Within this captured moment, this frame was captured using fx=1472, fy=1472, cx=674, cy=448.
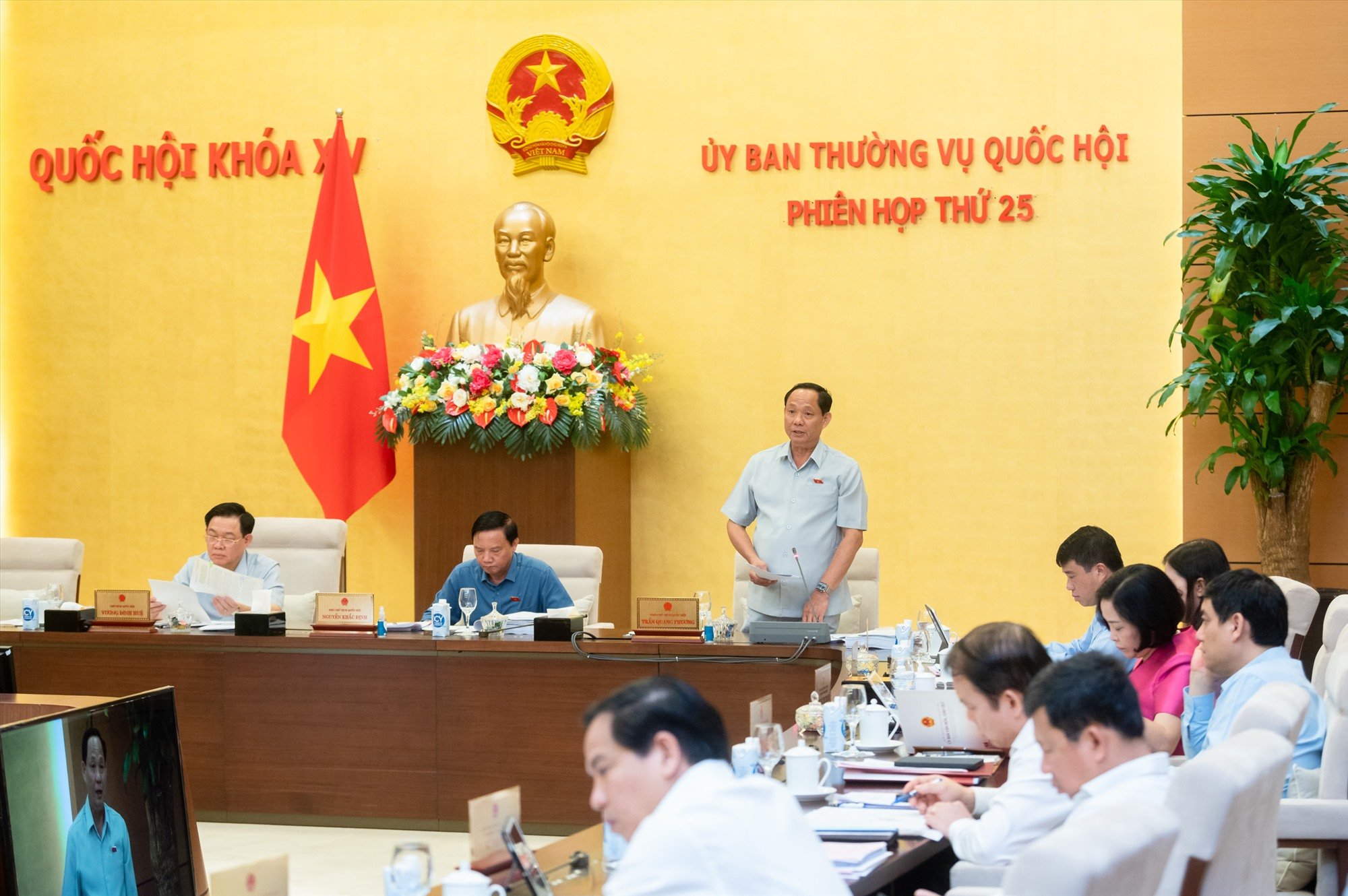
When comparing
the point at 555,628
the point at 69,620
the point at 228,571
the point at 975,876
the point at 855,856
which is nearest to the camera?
the point at 855,856

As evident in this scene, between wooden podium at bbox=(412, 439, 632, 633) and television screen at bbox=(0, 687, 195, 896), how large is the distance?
147 inches

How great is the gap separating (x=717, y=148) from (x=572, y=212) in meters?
0.78

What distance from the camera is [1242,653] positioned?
10.2 ft

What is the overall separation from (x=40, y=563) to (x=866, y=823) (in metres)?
4.61

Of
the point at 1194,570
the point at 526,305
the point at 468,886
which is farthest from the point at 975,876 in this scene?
the point at 526,305

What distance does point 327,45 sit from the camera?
748 centimetres

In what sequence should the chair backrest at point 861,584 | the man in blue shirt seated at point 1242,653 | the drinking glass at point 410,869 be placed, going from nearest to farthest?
the drinking glass at point 410,869
the man in blue shirt seated at point 1242,653
the chair backrest at point 861,584

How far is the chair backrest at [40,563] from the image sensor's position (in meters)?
6.03

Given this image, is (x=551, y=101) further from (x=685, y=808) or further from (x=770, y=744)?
(x=685, y=808)

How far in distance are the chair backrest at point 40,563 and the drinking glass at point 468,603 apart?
6.66 feet

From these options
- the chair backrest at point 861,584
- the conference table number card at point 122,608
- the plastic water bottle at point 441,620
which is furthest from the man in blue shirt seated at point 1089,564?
the conference table number card at point 122,608

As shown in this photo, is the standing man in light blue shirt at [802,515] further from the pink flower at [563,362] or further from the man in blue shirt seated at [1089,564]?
the pink flower at [563,362]

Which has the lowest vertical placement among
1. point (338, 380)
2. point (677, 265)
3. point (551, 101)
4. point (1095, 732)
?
point (1095, 732)

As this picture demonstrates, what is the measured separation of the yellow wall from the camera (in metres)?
6.76
